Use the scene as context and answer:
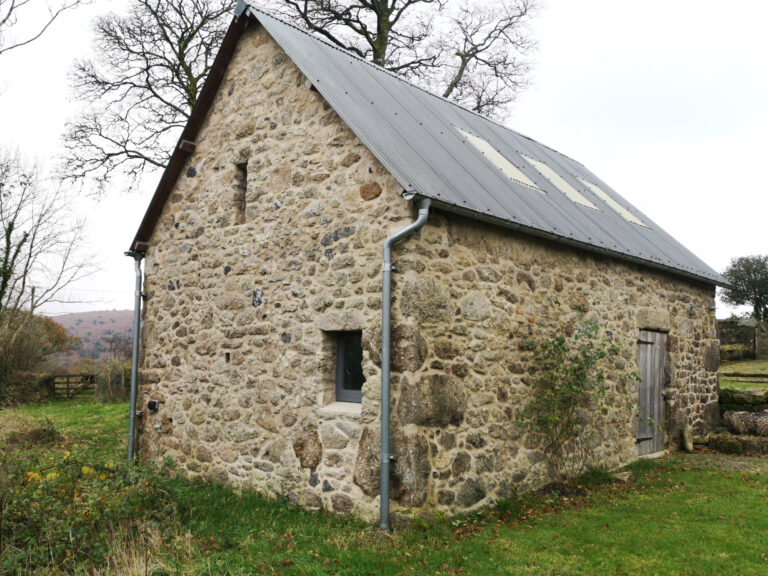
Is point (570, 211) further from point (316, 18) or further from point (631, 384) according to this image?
point (316, 18)

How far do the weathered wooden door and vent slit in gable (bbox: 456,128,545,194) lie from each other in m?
3.08

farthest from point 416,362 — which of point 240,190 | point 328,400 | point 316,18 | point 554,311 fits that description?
point 316,18

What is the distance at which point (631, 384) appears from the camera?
9422 millimetres

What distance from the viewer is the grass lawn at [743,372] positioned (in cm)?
1450

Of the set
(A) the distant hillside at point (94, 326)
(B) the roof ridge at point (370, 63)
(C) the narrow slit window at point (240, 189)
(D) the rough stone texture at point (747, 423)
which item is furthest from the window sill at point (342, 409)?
(A) the distant hillside at point (94, 326)

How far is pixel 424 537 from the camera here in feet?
18.3

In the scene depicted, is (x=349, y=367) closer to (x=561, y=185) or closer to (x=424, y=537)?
(x=424, y=537)

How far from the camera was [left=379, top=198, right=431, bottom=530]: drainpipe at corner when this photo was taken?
19.0ft

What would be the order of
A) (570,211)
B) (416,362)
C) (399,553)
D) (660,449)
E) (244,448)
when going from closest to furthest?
(399,553) < (416,362) < (244,448) < (570,211) < (660,449)

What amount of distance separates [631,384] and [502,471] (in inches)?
142

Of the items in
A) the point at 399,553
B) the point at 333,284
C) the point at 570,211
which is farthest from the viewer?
the point at 570,211

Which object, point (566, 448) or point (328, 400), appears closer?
point (328, 400)

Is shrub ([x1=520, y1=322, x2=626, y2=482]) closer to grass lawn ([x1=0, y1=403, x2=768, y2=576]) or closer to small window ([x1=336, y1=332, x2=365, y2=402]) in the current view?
grass lawn ([x1=0, y1=403, x2=768, y2=576])

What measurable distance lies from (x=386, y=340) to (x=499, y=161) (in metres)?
3.96
